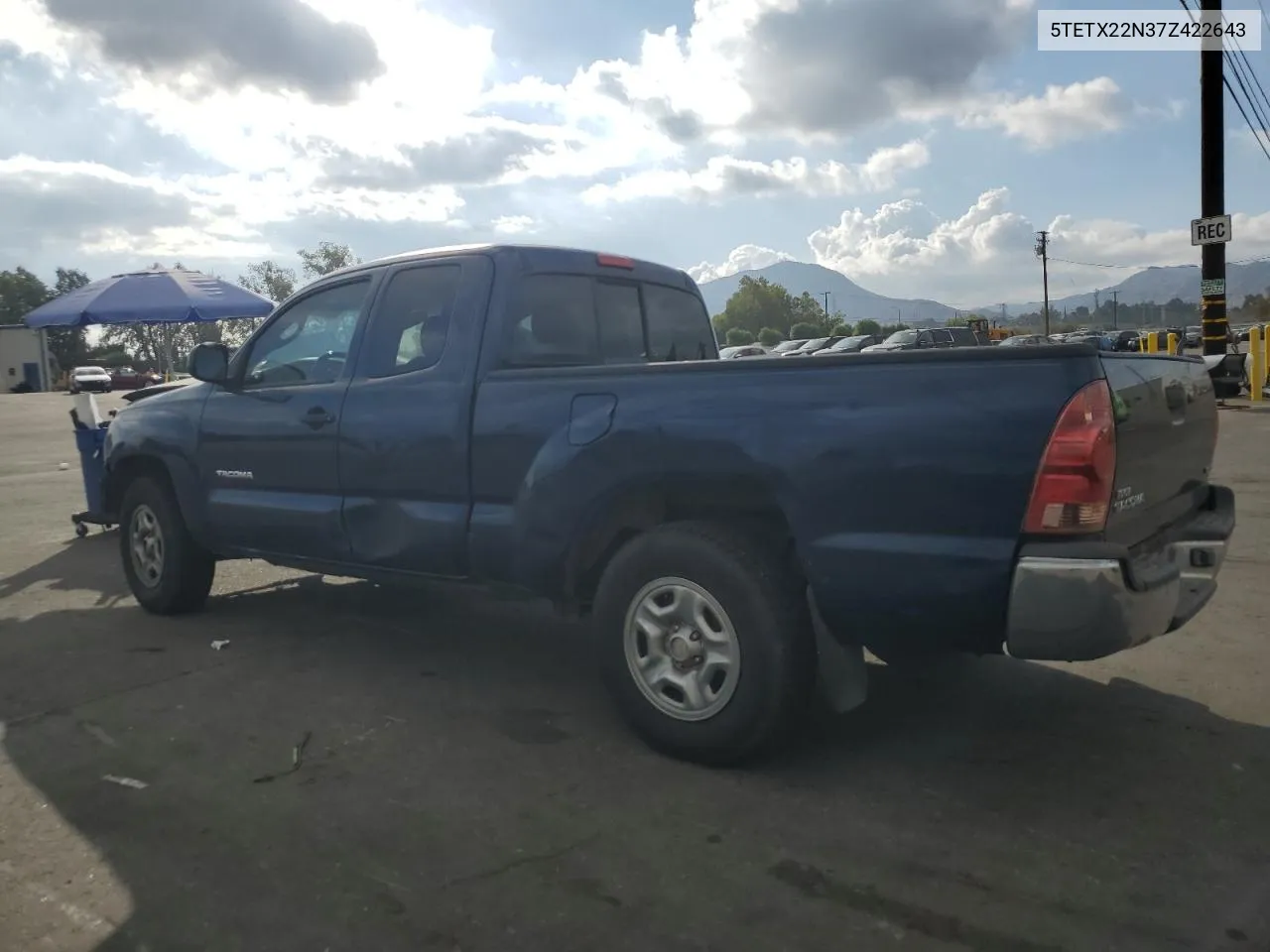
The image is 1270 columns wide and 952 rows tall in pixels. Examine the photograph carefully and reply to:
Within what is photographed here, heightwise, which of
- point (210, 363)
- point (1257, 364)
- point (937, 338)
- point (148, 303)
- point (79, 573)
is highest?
point (148, 303)

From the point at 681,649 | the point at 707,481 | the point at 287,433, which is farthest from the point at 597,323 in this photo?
the point at 681,649

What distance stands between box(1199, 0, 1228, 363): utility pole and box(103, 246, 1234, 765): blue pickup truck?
588 inches

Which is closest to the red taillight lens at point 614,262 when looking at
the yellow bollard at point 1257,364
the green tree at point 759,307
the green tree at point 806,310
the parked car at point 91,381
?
the yellow bollard at point 1257,364

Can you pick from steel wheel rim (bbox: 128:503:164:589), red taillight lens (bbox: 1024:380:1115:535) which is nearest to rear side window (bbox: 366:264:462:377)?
steel wheel rim (bbox: 128:503:164:589)

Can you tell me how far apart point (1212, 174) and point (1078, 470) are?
16883 millimetres

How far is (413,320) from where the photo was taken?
491 centimetres

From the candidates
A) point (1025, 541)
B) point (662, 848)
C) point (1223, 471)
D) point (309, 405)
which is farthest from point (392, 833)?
point (1223, 471)

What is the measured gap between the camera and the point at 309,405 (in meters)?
5.14

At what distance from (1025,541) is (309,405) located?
344cm

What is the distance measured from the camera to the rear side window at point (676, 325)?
5.33m

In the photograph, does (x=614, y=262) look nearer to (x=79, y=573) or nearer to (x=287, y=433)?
(x=287, y=433)

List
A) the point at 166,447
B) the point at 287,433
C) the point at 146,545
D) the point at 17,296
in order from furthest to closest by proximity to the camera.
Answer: the point at 17,296 → the point at 146,545 → the point at 166,447 → the point at 287,433

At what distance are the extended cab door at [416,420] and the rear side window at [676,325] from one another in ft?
3.28

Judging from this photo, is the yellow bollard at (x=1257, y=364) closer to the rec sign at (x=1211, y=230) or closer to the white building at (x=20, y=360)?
the rec sign at (x=1211, y=230)
